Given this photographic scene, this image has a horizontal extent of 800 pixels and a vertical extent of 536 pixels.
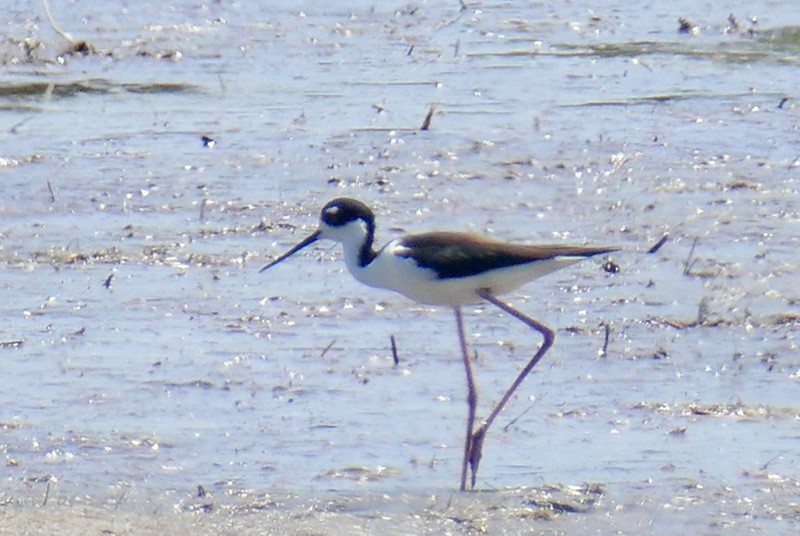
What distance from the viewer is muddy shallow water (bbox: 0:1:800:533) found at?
244 inches

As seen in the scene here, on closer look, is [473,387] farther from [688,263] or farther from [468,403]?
[688,263]

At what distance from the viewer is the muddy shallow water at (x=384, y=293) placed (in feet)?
20.3

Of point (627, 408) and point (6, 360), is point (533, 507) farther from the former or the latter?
point (6, 360)

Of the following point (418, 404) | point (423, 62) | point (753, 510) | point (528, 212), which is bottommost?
point (423, 62)

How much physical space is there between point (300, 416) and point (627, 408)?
117 cm

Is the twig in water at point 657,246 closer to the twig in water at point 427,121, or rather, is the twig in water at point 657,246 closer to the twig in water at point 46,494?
the twig in water at point 427,121

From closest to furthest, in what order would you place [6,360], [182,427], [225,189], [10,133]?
[182,427]
[6,360]
[225,189]
[10,133]

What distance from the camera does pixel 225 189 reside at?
1009 centimetres

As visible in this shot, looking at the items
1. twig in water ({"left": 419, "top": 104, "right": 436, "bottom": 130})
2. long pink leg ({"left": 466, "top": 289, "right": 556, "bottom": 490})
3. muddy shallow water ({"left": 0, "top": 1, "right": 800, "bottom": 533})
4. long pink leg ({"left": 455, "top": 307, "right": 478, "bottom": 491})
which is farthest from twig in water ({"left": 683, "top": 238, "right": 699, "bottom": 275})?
twig in water ({"left": 419, "top": 104, "right": 436, "bottom": 130})

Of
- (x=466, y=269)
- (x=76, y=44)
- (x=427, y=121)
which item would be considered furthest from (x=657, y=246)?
(x=76, y=44)

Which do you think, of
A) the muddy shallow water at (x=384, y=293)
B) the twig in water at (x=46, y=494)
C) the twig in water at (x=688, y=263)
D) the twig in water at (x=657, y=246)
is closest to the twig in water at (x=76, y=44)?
the muddy shallow water at (x=384, y=293)

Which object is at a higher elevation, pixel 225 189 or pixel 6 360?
pixel 6 360

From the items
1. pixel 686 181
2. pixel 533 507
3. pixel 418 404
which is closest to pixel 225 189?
pixel 686 181

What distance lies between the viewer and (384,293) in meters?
8.35
